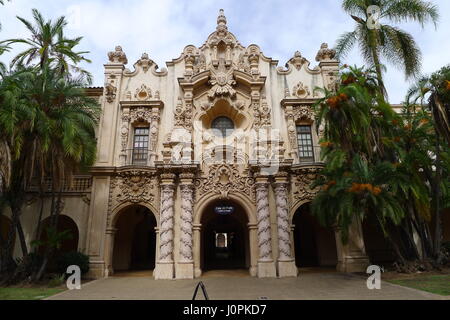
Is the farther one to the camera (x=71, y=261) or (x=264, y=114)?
(x=264, y=114)

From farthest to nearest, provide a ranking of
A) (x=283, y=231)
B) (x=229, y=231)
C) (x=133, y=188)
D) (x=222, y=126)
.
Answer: (x=229, y=231) < (x=222, y=126) < (x=133, y=188) < (x=283, y=231)

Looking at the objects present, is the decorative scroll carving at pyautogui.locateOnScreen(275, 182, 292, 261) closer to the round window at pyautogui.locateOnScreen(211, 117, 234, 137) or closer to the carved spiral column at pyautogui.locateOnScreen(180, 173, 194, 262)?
the carved spiral column at pyautogui.locateOnScreen(180, 173, 194, 262)

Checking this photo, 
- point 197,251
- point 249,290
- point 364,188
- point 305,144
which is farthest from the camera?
point 305,144

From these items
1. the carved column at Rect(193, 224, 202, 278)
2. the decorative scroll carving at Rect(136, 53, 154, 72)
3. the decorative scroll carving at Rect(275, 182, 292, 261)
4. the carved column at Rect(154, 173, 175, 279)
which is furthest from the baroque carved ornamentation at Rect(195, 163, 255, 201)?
the decorative scroll carving at Rect(136, 53, 154, 72)

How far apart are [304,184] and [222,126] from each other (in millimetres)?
7045

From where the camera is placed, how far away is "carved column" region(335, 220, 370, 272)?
1599cm

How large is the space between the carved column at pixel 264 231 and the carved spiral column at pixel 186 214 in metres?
3.97

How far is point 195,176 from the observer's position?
1744 centimetres

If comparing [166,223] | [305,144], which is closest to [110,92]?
[166,223]

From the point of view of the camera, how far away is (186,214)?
16.5 m

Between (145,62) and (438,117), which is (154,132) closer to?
(145,62)

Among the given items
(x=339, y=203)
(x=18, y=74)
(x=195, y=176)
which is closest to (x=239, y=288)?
(x=339, y=203)

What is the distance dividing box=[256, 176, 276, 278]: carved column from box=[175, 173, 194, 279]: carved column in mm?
3925

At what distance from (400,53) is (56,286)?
74.7 ft
